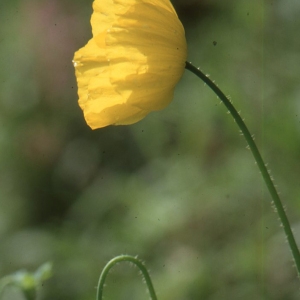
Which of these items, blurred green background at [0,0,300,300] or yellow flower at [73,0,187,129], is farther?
blurred green background at [0,0,300,300]

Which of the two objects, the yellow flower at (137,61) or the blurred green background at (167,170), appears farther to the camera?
the blurred green background at (167,170)

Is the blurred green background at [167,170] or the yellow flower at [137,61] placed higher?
the yellow flower at [137,61]

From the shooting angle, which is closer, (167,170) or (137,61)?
(137,61)

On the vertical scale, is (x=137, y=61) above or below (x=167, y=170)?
above

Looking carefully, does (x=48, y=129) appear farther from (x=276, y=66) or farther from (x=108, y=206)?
(x=276, y=66)

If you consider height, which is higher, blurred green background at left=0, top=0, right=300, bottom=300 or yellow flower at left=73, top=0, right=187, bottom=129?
yellow flower at left=73, top=0, right=187, bottom=129
